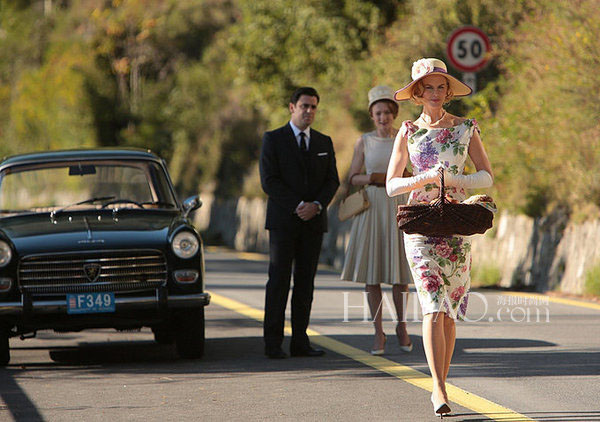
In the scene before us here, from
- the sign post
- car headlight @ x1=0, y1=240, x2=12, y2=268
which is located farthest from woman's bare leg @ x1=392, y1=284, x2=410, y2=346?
the sign post

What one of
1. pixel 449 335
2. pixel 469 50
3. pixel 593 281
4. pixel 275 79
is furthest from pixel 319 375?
pixel 275 79

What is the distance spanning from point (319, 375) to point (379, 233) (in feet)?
4.93

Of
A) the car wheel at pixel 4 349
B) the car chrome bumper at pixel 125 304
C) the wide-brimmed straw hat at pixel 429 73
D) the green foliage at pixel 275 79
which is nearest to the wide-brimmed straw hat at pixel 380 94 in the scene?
the car chrome bumper at pixel 125 304

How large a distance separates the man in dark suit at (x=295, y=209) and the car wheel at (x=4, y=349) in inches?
76.5

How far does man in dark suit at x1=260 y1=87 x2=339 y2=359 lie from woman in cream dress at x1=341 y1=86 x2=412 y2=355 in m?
0.30

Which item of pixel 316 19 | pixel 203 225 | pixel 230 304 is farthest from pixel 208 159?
pixel 230 304

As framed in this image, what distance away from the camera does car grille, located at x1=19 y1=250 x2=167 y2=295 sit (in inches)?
336

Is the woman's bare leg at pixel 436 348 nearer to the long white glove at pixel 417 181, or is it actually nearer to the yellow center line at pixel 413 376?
the yellow center line at pixel 413 376

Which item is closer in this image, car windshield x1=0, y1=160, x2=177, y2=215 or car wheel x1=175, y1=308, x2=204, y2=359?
car wheel x1=175, y1=308, x2=204, y2=359

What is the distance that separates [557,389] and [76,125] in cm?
4736

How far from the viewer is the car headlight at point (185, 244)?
→ 8734mm

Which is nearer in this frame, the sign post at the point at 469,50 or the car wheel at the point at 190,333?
the car wheel at the point at 190,333

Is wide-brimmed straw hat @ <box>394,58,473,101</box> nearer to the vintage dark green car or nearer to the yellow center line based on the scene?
the yellow center line

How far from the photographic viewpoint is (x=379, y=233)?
9.09 metres
